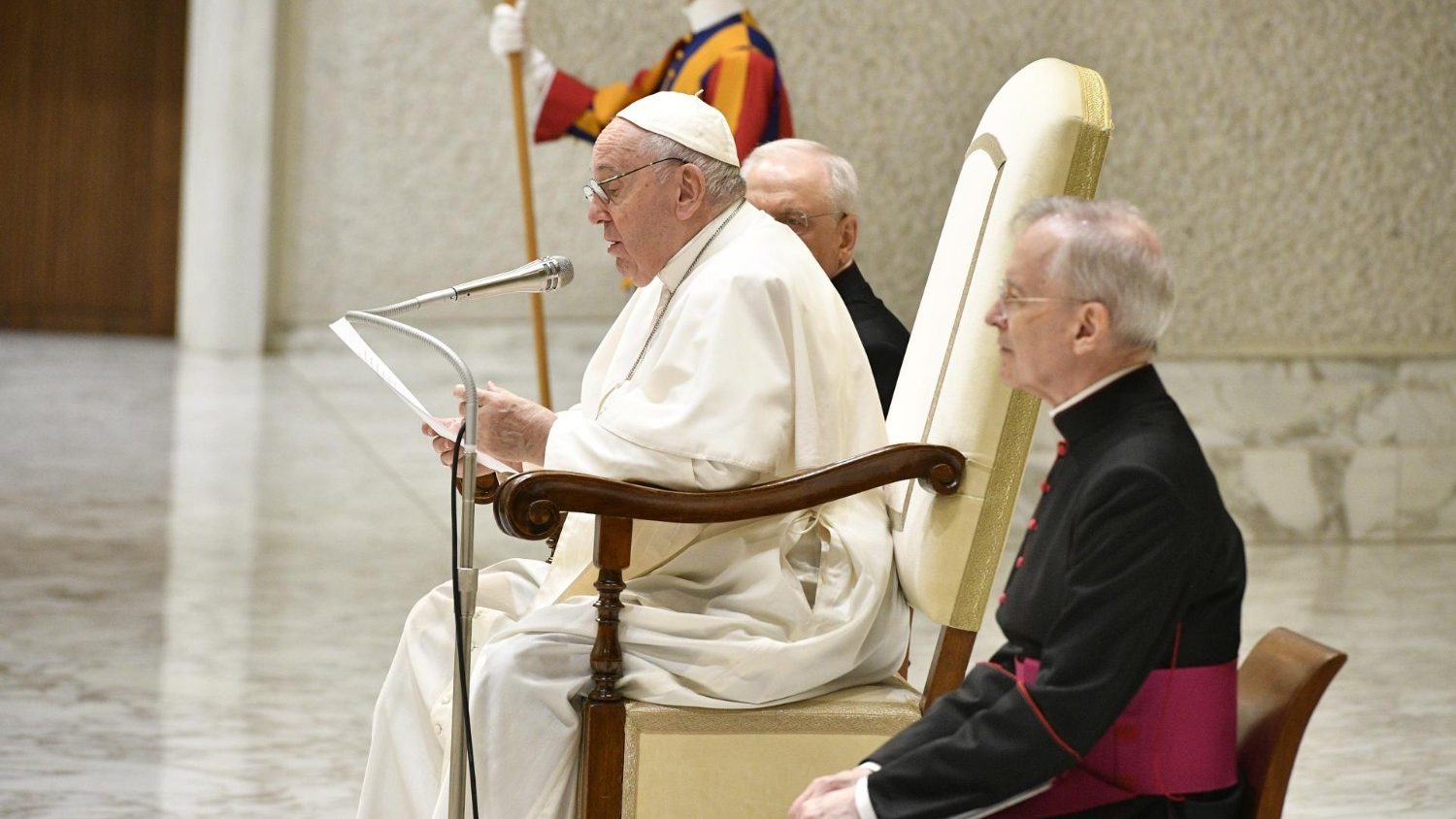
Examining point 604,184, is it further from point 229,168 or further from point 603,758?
point 229,168

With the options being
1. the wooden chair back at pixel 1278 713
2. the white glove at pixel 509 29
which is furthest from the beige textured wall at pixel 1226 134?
the wooden chair back at pixel 1278 713

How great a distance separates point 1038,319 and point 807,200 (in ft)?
4.99

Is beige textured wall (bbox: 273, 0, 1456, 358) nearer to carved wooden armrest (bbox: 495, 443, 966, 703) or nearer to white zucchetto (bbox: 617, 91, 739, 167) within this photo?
white zucchetto (bbox: 617, 91, 739, 167)

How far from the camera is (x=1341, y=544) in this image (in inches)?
259

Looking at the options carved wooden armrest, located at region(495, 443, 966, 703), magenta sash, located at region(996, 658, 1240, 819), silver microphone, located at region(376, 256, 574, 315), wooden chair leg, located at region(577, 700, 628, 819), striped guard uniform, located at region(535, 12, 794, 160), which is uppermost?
striped guard uniform, located at region(535, 12, 794, 160)

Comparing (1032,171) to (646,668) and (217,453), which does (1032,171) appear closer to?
(646,668)

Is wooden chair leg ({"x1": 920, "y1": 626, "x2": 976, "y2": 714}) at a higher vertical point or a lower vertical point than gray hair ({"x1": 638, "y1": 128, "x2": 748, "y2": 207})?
lower

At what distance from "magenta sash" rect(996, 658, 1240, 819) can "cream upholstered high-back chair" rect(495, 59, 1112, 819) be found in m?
0.63

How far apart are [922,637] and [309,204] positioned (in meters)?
6.96

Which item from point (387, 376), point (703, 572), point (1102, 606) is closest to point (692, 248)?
point (703, 572)

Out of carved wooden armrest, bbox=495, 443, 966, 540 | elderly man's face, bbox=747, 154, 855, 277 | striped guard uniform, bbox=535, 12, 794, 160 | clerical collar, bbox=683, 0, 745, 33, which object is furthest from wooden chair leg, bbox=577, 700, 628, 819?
clerical collar, bbox=683, 0, 745, 33

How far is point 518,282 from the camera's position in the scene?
90.4 inches

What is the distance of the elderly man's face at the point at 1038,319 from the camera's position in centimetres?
199

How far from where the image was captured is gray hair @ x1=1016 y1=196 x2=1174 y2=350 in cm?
196
